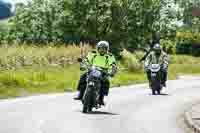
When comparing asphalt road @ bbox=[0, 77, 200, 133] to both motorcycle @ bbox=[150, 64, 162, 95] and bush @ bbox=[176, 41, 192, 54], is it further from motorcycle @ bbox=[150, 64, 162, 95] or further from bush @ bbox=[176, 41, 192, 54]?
bush @ bbox=[176, 41, 192, 54]

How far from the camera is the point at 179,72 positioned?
172 feet

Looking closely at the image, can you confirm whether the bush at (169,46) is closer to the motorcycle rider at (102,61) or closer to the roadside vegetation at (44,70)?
the roadside vegetation at (44,70)

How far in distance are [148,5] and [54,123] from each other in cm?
4984

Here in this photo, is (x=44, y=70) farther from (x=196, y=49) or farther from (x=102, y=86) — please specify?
(x=196, y=49)

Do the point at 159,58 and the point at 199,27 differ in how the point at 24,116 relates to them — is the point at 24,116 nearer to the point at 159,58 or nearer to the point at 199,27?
the point at 159,58

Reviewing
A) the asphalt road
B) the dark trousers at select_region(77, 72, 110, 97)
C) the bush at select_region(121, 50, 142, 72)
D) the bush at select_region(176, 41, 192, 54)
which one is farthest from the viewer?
the bush at select_region(176, 41, 192, 54)

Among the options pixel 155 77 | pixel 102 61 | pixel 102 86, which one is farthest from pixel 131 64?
pixel 102 61

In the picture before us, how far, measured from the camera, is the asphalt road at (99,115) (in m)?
15.6

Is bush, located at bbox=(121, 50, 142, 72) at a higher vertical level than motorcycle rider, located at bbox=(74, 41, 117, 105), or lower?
lower

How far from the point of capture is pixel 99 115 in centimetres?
1905

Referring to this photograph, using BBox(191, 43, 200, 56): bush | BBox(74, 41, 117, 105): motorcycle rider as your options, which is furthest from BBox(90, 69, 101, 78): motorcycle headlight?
BBox(191, 43, 200, 56): bush

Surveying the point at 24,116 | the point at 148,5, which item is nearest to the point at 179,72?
the point at 148,5

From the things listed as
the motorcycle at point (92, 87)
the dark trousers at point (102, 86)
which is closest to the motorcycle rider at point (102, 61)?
Result: the dark trousers at point (102, 86)

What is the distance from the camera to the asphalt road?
51.2 ft
